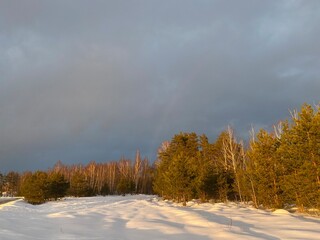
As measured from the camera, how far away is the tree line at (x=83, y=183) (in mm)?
45969

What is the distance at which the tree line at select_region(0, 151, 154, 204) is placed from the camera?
46.0m

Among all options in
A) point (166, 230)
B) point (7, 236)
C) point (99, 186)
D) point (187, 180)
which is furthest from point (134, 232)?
point (99, 186)

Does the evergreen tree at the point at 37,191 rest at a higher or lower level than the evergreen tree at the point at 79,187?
lower

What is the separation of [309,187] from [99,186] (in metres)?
76.9

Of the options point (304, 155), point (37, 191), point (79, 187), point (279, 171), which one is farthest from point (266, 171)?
point (79, 187)

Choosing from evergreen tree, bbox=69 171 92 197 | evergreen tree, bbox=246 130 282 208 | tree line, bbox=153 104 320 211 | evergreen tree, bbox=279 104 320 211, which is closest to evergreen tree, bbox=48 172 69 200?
evergreen tree, bbox=69 171 92 197

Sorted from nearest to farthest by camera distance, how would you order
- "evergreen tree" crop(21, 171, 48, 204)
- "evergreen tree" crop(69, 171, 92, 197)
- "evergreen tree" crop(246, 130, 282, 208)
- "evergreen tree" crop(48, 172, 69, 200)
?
"evergreen tree" crop(246, 130, 282, 208), "evergreen tree" crop(21, 171, 48, 204), "evergreen tree" crop(48, 172, 69, 200), "evergreen tree" crop(69, 171, 92, 197)

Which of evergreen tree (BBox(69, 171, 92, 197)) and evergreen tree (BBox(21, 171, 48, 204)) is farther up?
evergreen tree (BBox(69, 171, 92, 197))

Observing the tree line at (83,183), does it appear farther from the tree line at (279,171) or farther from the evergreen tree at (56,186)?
the tree line at (279,171)

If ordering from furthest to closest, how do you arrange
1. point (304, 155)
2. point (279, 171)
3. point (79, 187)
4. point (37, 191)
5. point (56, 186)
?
point (79, 187) < point (56, 186) < point (37, 191) < point (279, 171) < point (304, 155)

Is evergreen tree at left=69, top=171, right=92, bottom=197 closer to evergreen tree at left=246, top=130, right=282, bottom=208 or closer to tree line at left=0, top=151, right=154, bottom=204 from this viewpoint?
tree line at left=0, top=151, right=154, bottom=204

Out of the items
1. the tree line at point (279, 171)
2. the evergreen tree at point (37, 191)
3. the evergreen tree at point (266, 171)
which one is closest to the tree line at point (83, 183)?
the evergreen tree at point (37, 191)

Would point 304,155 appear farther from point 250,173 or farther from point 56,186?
point 56,186

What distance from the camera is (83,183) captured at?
68.0m
